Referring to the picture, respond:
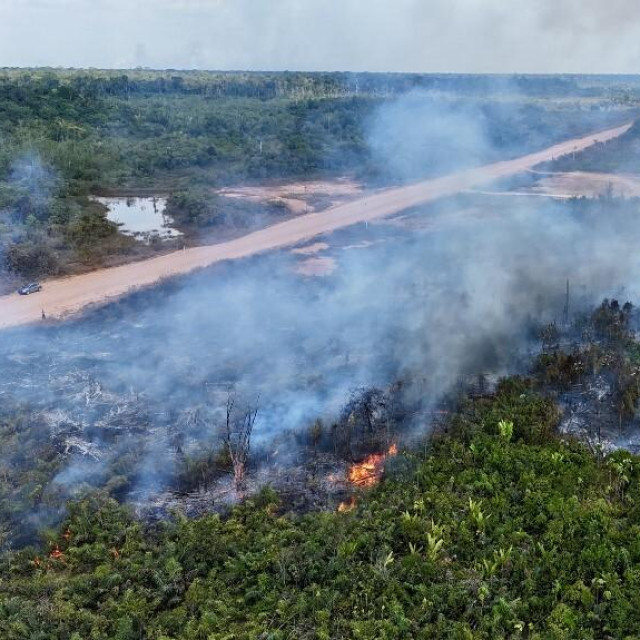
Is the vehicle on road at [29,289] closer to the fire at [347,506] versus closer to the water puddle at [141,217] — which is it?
the water puddle at [141,217]

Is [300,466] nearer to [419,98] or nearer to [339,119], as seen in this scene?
[339,119]

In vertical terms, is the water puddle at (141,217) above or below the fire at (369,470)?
above

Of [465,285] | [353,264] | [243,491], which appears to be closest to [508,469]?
[243,491]

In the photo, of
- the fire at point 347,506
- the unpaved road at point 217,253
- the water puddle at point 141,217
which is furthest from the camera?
the water puddle at point 141,217

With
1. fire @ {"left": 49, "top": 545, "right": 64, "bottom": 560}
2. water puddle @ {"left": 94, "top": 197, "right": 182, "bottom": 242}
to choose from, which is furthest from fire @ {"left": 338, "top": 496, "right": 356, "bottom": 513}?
water puddle @ {"left": 94, "top": 197, "right": 182, "bottom": 242}

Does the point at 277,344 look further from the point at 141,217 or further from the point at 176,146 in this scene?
the point at 176,146

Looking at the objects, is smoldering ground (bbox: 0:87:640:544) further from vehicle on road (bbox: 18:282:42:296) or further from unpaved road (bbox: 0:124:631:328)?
vehicle on road (bbox: 18:282:42:296)

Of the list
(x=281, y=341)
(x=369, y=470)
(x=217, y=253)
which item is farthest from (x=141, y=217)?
(x=369, y=470)

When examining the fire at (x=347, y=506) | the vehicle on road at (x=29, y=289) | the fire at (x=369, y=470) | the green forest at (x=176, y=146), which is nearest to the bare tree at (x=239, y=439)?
the fire at (x=347, y=506)
